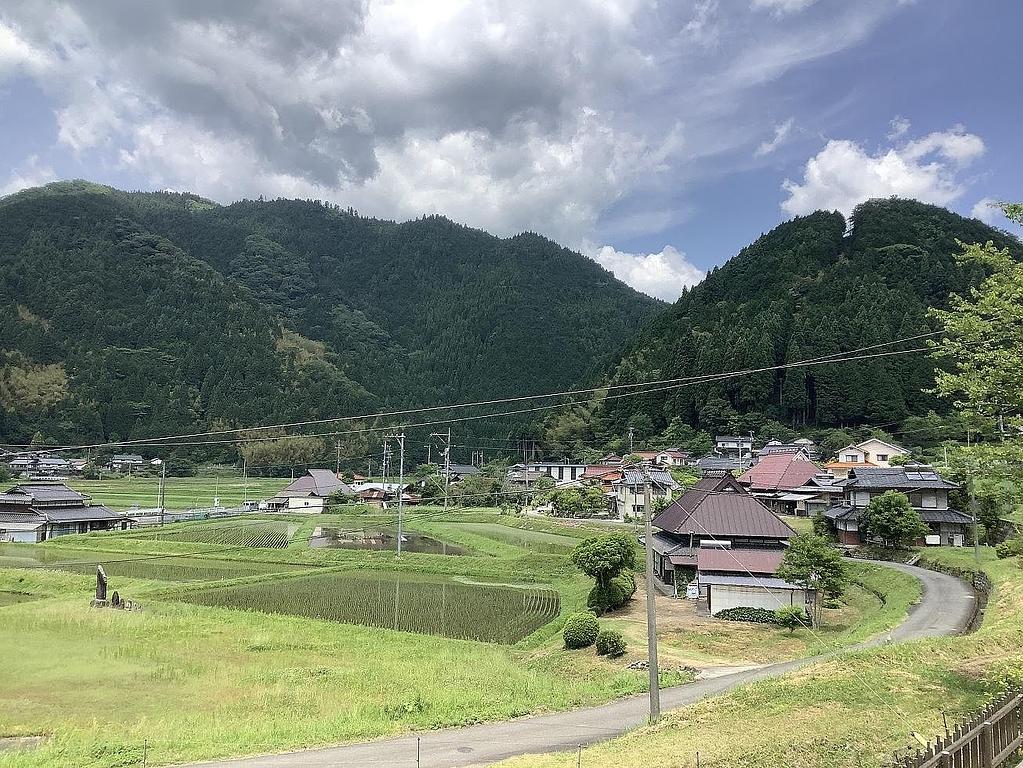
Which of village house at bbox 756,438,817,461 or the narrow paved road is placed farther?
Result: village house at bbox 756,438,817,461

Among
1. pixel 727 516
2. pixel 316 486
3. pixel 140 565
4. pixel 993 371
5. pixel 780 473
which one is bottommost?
pixel 140 565

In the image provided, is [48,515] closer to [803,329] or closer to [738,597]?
[738,597]

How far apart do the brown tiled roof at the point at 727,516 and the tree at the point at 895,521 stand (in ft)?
28.3

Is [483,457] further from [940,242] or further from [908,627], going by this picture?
[908,627]

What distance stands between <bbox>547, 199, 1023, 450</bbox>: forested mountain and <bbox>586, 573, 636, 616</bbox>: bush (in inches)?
2139

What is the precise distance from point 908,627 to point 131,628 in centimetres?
2491


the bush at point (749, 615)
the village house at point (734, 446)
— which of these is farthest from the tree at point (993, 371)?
the village house at point (734, 446)

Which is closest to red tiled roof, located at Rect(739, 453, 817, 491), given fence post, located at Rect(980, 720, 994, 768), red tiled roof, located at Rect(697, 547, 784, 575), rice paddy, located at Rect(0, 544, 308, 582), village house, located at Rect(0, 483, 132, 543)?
red tiled roof, located at Rect(697, 547, 784, 575)

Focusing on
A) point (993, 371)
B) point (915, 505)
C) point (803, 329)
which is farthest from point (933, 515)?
point (803, 329)

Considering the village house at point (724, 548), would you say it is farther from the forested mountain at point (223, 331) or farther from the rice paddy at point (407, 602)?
the forested mountain at point (223, 331)

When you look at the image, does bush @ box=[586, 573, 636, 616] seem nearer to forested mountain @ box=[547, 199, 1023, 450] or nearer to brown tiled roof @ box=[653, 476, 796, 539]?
brown tiled roof @ box=[653, 476, 796, 539]

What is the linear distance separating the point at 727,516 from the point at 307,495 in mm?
50499

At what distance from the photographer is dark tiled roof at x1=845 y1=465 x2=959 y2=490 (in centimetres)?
3819

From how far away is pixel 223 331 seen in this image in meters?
129
